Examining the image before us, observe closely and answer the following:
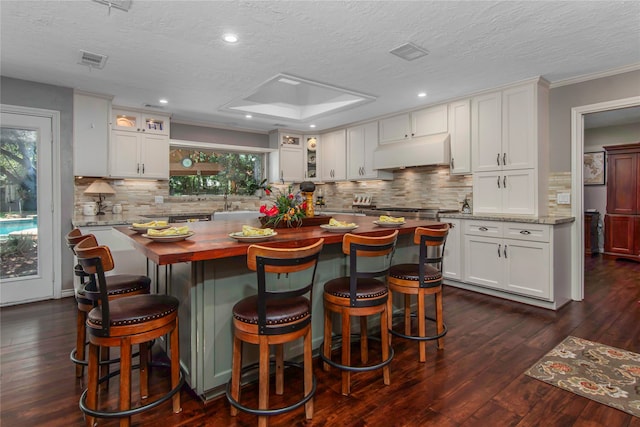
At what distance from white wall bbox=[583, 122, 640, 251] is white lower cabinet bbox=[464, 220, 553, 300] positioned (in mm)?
3955

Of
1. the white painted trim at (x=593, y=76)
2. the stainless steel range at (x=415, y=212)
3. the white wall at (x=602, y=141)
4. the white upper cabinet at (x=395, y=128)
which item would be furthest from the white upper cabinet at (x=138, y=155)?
the white wall at (x=602, y=141)

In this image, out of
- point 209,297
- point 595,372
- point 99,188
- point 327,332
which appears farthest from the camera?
point 99,188

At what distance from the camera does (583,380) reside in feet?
7.30

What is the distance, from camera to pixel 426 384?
2.19m

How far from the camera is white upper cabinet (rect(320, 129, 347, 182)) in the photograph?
6387mm

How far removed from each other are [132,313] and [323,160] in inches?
216

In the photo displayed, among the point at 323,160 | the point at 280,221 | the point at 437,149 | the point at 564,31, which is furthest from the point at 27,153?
the point at 564,31

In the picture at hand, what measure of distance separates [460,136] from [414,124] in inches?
31.6

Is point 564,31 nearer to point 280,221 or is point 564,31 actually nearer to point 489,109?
point 489,109

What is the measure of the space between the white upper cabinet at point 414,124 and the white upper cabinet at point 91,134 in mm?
4081

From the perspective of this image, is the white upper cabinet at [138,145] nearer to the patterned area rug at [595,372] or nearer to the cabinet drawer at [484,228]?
the cabinet drawer at [484,228]

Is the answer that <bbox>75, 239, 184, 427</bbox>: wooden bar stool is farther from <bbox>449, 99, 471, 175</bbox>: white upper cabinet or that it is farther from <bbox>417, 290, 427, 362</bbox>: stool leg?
<bbox>449, 99, 471, 175</bbox>: white upper cabinet

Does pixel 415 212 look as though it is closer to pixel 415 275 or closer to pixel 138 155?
pixel 415 275

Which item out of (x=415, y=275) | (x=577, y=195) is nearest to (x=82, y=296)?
(x=415, y=275)
